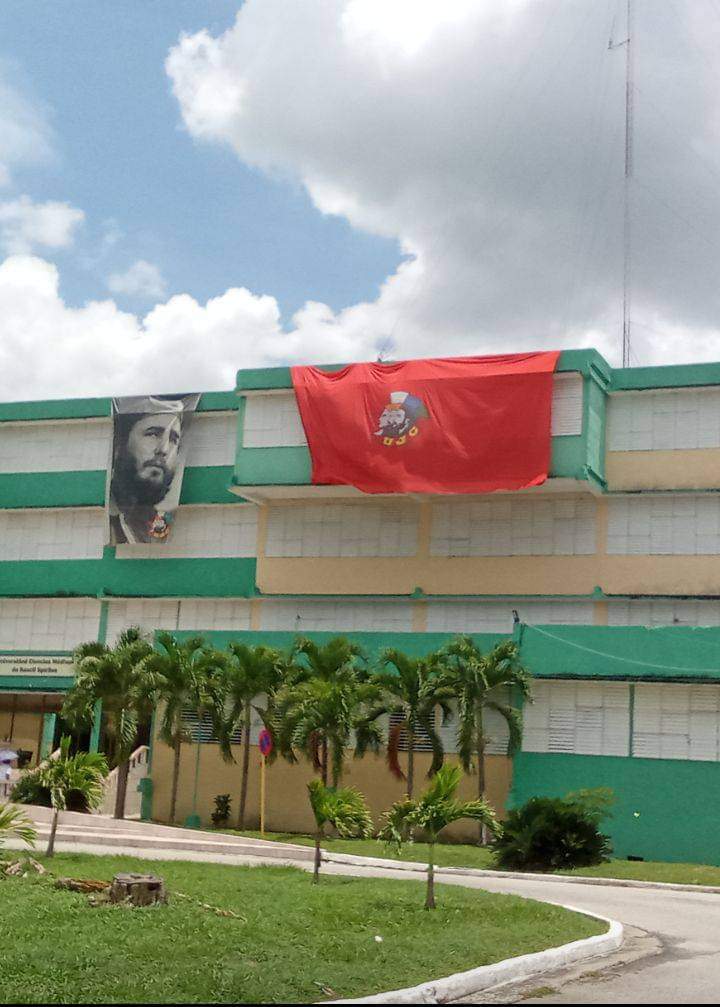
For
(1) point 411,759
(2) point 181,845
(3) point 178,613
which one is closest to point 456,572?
(1) point 411,759

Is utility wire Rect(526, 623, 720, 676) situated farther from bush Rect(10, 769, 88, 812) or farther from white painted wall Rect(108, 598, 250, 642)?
white painted wall Rect(108, 598, 250, 642)

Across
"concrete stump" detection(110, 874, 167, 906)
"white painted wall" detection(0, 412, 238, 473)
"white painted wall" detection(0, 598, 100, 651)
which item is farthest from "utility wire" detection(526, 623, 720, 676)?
"white painted wall" detection(0, 598, 100, 651)

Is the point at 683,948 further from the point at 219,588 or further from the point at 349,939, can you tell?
the point at 219,588

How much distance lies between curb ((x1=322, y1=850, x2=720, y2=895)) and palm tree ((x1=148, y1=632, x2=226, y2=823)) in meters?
8.62

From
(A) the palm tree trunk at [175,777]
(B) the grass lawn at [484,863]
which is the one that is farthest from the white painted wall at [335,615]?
(B) the grass lawn at [484,863]

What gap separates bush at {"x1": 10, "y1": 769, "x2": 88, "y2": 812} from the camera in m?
38.7

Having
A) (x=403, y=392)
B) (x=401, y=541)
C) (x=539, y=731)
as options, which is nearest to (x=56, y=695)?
(x=401, y=541)

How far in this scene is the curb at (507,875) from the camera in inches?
1081

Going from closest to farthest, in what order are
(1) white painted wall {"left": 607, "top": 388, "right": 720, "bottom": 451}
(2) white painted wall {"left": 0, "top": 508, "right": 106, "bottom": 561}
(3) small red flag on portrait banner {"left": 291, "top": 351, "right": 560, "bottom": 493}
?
1. (3) small red flag on portrait banner {"left": 291, "top": 351, "right": 560, "bottom": 493}
2. (1) white painted wall {"left": 607, "top": 388, "right": 720, "bottom": 451}
3. (2) white painted wall {"left": 0, "top": 508, "right": 106, "bottom": 561}

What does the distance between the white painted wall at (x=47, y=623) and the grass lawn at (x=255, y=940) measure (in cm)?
3408

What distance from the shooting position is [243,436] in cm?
4912

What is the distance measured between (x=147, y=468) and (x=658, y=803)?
25446 mm

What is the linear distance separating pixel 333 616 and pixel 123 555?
974 cm

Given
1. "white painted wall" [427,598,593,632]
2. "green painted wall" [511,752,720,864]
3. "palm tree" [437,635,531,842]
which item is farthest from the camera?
"white painted wall" [427,598,593,632]
